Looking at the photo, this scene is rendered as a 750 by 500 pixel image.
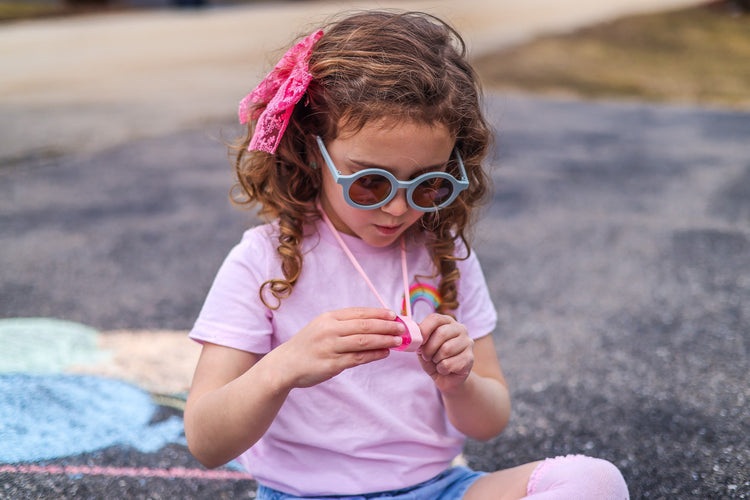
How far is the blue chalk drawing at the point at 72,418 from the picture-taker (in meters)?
1.85

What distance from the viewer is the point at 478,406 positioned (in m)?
1.43

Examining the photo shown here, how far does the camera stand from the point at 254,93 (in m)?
1.47

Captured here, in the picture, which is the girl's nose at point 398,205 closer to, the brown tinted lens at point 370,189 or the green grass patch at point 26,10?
the brown tinted lens at point 370,189

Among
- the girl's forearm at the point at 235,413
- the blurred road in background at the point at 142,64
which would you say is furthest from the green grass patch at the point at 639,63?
the girl's forearm at the point at 235,413

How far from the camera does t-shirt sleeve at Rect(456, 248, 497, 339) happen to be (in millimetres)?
1518

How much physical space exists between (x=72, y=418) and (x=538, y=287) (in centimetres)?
190

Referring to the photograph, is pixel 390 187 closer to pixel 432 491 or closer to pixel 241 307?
pixel 241 307

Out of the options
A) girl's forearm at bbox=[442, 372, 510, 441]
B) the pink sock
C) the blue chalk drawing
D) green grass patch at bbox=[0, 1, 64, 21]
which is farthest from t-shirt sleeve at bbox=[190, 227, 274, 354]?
green grass patch at bbox=[0, 1, 64, 21]

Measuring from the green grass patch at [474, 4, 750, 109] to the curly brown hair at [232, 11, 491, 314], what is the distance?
25.1ft

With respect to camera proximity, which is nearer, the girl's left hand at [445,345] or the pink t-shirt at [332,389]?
the girl's left hand at [445,345]

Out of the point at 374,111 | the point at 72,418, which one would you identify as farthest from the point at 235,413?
the point at 72,418

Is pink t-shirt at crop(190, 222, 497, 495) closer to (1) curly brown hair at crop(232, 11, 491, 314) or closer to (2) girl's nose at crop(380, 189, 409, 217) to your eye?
(1) curly brown hair at crop(232, 11, 491, 314)

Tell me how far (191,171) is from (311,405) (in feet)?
11.7

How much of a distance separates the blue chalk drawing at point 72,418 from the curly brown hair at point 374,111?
0.79 m
